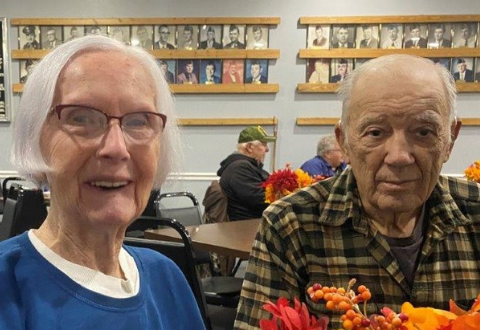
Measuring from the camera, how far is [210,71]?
636cm

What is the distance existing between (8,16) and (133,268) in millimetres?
6299

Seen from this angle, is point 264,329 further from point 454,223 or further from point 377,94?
point 454,223

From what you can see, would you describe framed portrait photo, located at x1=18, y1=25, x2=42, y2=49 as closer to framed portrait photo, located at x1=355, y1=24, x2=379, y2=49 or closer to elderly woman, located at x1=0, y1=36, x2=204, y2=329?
framed portrait photo, located at x1=355, y1=24, x2=379, y2=49

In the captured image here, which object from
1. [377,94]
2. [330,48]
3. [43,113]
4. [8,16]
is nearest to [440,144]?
[377,94]

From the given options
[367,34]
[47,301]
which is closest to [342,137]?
[47,301]

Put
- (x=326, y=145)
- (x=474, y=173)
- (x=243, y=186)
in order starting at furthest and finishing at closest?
(x=326, y=145), (x=243, y=186), (x=474, y=173)

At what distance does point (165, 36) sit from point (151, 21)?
246 mm

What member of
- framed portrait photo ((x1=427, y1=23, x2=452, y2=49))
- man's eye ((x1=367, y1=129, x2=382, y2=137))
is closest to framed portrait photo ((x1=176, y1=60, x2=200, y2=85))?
framed portrait photo ((x1=427, y1=23, x2=452, y2=49))

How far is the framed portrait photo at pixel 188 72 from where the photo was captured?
6344 mm

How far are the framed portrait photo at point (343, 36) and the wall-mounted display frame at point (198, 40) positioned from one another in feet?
2.30

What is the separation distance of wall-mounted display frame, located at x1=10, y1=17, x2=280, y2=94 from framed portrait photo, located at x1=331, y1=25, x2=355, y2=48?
0.70m

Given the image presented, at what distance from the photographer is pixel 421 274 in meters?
1.23

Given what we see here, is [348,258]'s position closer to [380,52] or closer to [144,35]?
[380,52]

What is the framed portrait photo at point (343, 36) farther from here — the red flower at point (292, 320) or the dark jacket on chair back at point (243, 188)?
the red flower at point (292, 320)
